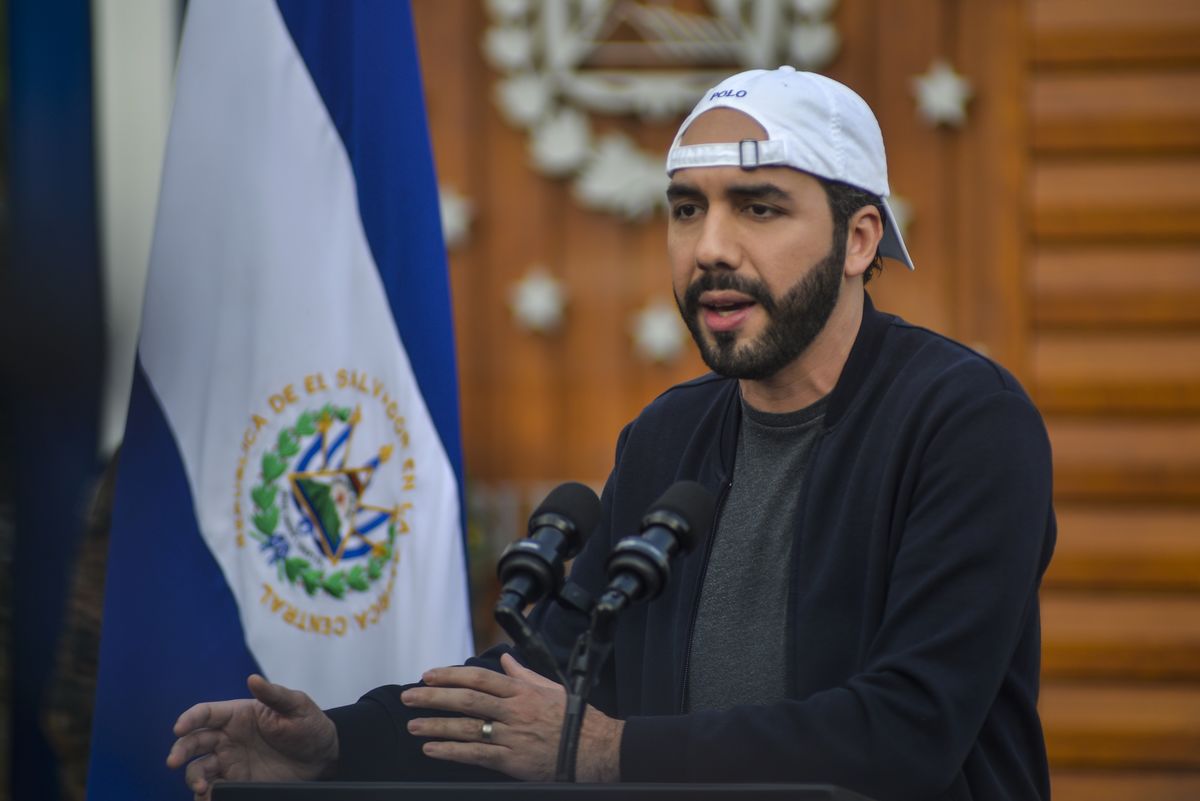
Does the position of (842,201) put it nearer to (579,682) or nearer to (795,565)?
(795,565)

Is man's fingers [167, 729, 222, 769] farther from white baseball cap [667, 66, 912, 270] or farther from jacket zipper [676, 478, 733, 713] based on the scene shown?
white baseball cap [667, 66, 912, 270]

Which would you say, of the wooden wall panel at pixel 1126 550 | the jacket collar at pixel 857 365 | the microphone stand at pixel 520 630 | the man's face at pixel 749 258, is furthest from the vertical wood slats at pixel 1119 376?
the microphone stand at pixel 520 630

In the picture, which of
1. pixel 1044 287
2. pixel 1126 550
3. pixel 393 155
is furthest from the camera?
pixel 1044 287

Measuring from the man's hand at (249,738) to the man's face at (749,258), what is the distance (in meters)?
0.65

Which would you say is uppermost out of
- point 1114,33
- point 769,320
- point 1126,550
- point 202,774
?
point 1114,33

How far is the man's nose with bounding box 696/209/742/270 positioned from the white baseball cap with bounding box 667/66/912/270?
65 millimetres

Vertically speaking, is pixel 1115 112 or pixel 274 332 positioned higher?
pixel 1115 112

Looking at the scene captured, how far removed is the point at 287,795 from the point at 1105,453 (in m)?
3.54

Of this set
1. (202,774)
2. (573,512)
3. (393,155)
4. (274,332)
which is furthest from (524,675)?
(393,155)

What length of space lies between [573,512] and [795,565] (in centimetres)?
40

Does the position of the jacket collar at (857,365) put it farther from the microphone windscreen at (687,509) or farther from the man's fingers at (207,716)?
the man's fingers at (207,716)

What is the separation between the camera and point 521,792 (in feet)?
4.49

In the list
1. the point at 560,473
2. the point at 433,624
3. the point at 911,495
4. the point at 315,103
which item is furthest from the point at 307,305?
the point at 560,473

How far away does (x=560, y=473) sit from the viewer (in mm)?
4766
